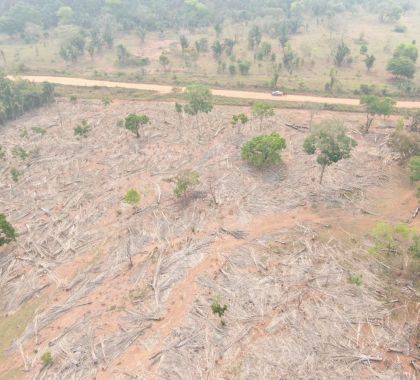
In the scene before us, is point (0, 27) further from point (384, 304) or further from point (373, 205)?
point (384, 304)

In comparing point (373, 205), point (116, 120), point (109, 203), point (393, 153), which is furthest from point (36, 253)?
point (393, 153)

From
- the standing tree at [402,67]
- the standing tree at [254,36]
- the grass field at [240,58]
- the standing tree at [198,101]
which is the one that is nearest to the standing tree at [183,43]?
the grass field at [240,58]

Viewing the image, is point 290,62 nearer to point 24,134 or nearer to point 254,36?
point 254,36

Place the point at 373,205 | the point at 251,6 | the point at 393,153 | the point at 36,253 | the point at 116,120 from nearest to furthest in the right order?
the point at 36,253
the point at 373,205
the point at 393,153
the point at 116,120
the point at 251,6

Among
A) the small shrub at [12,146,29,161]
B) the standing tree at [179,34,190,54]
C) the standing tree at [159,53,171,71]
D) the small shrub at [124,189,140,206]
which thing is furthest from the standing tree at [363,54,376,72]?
the small shrub at [12,146,29,161]

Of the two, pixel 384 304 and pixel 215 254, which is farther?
pixel 215 254

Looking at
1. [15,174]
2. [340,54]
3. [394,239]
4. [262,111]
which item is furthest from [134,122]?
[340,54]
